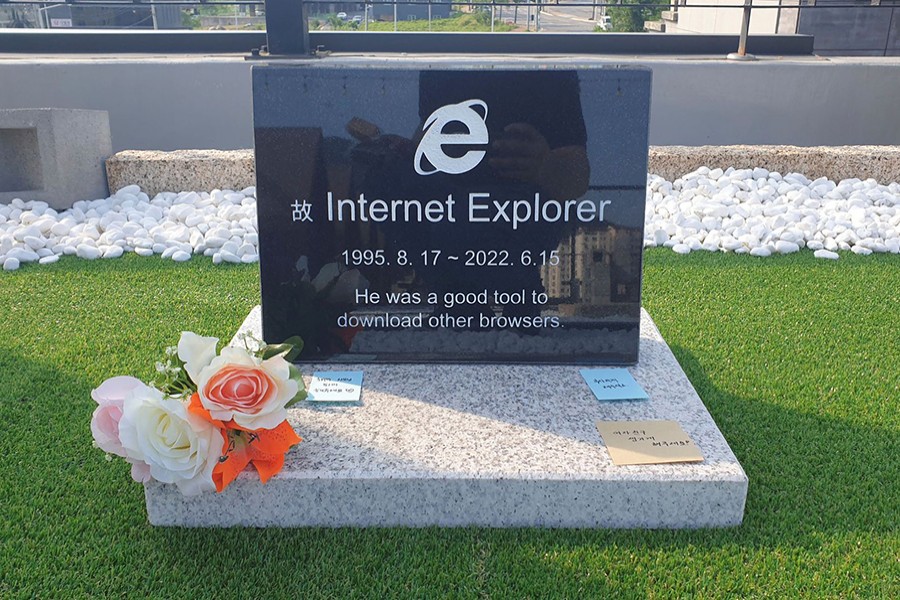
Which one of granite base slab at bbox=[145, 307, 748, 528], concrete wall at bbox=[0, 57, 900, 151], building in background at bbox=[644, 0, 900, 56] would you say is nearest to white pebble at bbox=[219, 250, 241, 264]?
granite base slab at bbox=[145, 307, 748, 528]

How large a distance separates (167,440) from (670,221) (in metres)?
3.46

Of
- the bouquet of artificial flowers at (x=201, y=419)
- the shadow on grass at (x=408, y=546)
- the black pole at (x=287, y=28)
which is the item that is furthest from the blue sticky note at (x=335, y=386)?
the black pole at (x=287, y=28)

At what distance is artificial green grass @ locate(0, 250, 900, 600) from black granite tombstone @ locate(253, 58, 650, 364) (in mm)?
616

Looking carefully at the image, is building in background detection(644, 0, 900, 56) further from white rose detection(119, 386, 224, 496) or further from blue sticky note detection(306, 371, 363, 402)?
white rose detection(119, 386, 224, 496)

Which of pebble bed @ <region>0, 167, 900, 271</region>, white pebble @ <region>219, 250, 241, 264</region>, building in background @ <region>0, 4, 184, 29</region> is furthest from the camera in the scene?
building in background @ <region>0, 4, 184, 29</region>

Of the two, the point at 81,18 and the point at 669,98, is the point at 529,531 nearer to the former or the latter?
the point at 669,98

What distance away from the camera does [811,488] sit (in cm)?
216

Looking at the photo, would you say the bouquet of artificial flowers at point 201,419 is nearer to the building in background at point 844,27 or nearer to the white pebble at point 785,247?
the white pebble at point 785,247

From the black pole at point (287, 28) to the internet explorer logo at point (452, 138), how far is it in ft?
13.3

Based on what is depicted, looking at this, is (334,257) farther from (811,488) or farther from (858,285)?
(858,285)

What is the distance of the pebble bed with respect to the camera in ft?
13.9

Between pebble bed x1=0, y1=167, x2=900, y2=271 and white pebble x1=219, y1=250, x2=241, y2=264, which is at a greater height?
pebble bed x1=0, y1=167, x2=900, y2=271

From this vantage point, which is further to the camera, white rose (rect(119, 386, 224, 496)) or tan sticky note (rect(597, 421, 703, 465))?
tan sticky note (rect(597, 421, 703, 465))

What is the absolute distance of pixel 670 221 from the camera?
4.64 meters
